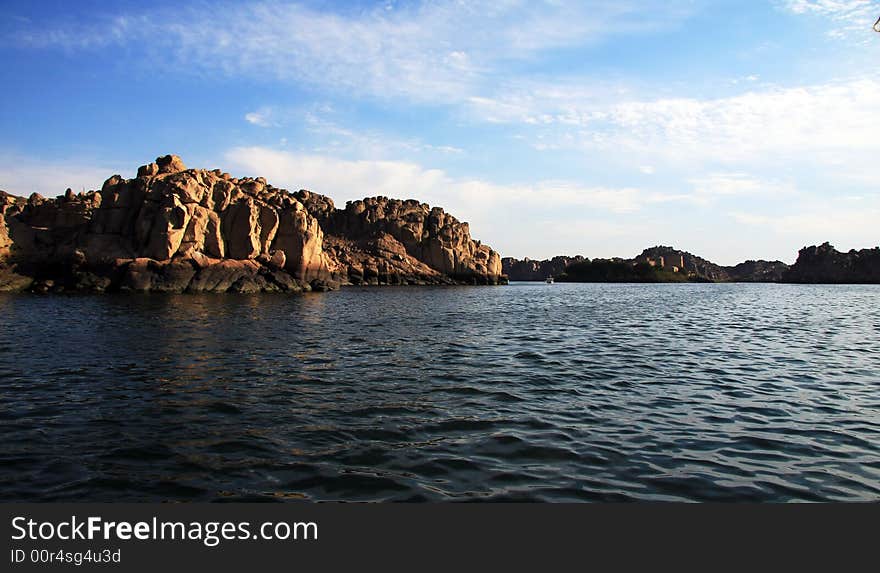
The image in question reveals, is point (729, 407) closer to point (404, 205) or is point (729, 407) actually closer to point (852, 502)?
point (852, 502)

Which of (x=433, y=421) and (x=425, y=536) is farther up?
(x=425, y=536)

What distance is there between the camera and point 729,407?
42.5 feet

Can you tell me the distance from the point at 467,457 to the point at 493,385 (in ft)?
21.1

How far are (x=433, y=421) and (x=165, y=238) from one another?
69735 mm

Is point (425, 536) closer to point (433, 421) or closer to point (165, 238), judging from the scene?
point (433, 421)

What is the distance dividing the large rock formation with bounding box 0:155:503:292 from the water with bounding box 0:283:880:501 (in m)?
48.9

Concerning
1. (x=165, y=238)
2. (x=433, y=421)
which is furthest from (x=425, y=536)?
(x=165, y=238)

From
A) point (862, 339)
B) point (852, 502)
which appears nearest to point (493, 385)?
point (852, 502)

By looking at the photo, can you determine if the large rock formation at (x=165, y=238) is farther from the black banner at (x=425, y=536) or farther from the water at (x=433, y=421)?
the black banner at (x=425, y=536)

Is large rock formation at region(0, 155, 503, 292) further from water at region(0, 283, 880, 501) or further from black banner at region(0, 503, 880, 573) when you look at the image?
black banner at region(0, 503, 880, 573)

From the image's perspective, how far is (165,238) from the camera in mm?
69562

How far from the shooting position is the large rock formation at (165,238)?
67.7 meters

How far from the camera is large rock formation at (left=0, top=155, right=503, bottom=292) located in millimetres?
67688

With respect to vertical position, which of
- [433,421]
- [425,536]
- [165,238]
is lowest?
[433,421]
